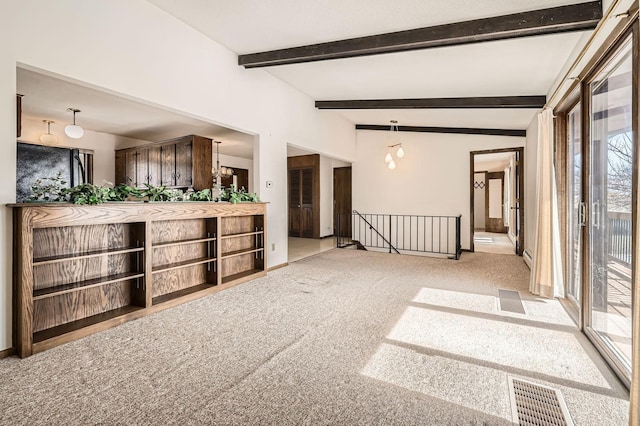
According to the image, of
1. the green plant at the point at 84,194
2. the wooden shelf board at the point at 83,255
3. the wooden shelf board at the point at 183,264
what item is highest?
the green plant at the point at 84,194

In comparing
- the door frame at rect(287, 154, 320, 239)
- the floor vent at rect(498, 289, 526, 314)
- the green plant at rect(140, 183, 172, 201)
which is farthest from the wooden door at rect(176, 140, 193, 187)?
the floor vent at rect(498, 289, 526, 314)

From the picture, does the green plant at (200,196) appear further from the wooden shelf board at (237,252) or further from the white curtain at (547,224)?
the white curtain at (547,224)

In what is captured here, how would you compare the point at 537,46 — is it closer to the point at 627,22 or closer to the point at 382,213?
the point at 627,22

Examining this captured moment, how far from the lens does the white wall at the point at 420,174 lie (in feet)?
22.4

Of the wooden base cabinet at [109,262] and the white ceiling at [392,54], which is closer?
the wooden base cabinet at [109,262]

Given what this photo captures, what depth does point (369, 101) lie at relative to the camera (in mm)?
5594

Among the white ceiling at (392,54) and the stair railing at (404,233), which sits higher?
the white ceiling at (392,54)

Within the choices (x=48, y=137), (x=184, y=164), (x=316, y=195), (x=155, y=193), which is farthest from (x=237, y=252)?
(x=316, y=195)

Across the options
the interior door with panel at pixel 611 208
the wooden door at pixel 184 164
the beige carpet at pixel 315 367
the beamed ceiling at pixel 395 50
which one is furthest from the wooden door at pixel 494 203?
the wooden door at pixel 184 164

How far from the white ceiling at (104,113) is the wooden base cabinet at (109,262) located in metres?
1.37

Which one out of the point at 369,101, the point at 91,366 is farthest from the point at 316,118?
the point at 91,366

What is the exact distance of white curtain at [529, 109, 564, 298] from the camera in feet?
11.4

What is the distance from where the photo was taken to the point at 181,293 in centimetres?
357

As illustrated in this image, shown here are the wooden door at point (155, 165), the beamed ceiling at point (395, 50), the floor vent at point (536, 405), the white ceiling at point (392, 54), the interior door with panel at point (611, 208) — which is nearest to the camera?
the floor vent at point (536, 405)
